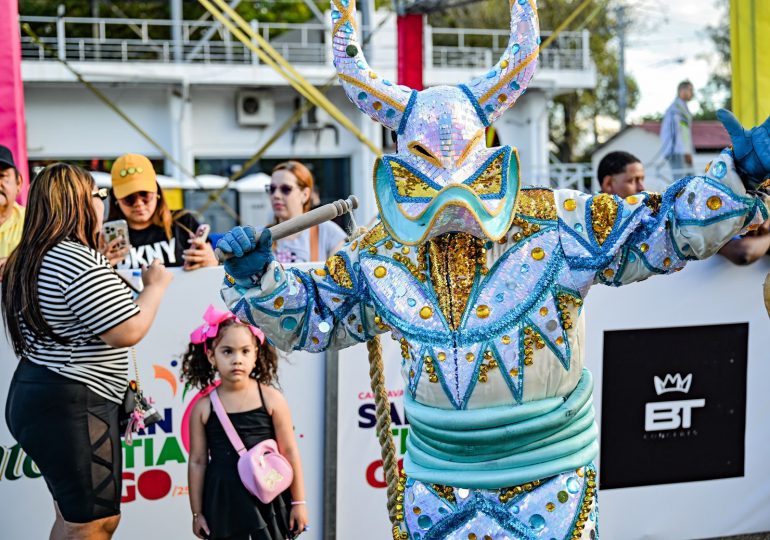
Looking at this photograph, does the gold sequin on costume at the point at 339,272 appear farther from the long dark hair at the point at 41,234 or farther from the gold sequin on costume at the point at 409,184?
the long dark hair at the point at 41,234

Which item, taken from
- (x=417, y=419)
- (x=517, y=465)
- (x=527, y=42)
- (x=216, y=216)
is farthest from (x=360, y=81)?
(x=216, y=216)

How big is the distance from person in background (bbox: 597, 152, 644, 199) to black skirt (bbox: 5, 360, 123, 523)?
2870 mm

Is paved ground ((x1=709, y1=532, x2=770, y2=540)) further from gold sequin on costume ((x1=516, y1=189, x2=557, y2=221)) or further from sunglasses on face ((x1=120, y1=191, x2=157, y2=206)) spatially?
sunglasses on face ((x1=120, y1=191, x2=157, y2=206))

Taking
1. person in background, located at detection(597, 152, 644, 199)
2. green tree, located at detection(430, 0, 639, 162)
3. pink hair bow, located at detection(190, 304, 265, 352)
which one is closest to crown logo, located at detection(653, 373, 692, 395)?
person in background, located at detection(597, 152, 644, 199)

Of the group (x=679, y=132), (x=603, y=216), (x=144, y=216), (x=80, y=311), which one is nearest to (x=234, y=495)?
(x=80, y=311)

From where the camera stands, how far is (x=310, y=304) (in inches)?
107

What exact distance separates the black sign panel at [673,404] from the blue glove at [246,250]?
235 cm

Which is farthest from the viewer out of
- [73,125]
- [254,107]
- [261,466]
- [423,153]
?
[254,107]

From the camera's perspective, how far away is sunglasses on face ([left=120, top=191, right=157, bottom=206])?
458 cm

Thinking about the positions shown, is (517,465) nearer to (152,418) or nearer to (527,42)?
(527,42)

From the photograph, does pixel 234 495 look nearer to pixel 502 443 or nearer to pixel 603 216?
pixel 502 443

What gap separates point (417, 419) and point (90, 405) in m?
1.37

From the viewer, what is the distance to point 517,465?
2547mm

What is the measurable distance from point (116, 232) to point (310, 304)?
1.66 metres
